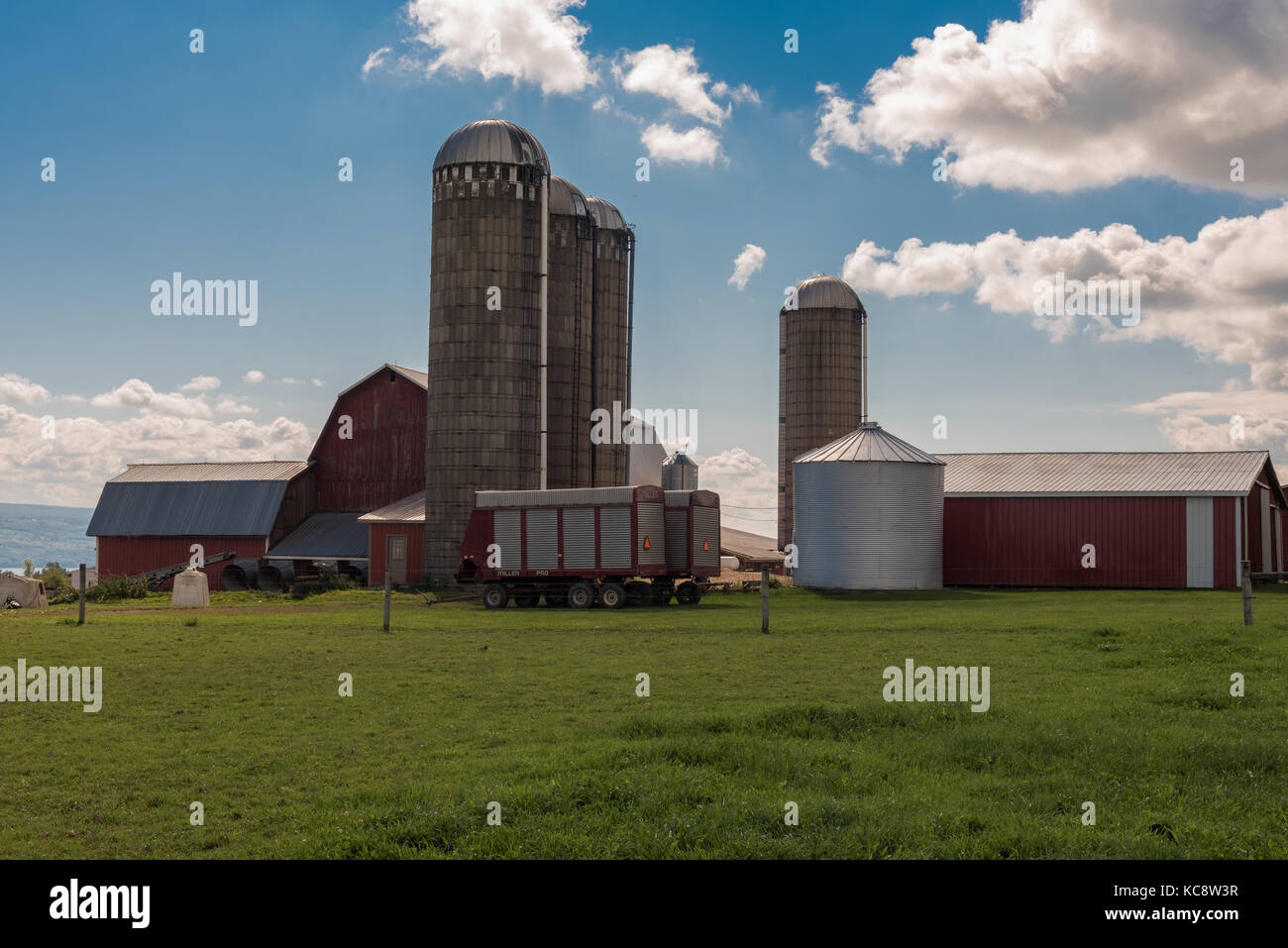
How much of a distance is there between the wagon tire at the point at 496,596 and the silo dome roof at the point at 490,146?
21.4 m

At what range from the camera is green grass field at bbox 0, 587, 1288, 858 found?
8547 millimetres

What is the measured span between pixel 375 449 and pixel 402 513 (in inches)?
310

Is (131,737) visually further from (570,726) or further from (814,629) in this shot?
(814,629)

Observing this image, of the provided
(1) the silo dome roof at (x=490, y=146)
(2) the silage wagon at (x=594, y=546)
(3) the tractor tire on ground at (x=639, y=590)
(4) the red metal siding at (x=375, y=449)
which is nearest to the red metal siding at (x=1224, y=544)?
(2) the silage wagon at (x=594, y=546)

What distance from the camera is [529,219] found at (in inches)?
1999

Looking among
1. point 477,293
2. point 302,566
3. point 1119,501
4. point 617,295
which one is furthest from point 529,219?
point 1119,501

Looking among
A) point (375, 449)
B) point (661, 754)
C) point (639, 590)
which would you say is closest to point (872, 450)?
point (639, 590)

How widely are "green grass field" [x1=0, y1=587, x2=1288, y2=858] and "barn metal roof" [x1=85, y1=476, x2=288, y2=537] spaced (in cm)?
3615

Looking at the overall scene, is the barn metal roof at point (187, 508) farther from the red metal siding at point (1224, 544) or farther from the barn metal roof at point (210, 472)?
the red metal siding at point (1224, 544)

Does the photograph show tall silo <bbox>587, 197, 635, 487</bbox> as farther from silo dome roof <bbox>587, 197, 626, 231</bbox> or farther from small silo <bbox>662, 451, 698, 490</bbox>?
small silo <bbox>662, 451, 698, 490</bbox>

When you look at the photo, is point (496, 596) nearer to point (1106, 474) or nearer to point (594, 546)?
point (594, 546)

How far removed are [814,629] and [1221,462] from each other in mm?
30636

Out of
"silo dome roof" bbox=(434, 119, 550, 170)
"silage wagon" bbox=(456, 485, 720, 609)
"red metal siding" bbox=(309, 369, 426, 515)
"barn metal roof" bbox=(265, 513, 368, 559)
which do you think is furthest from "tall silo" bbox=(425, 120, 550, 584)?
"silage wagon" bbox=(456, 485, 720, 609)

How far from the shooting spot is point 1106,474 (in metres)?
49.3
